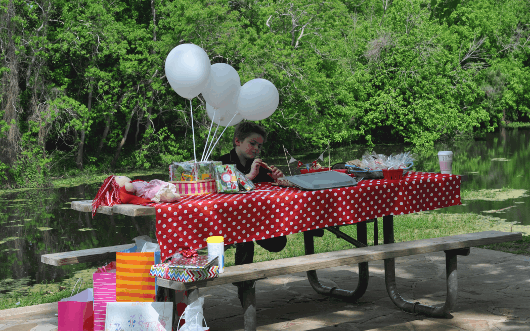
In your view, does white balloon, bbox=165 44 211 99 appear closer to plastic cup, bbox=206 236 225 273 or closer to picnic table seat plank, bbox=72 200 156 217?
picnic table seat plank, bbox=72 200 156 217

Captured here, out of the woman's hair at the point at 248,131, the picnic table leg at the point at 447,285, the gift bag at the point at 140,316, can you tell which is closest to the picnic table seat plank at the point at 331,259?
the picnic table leg at the point at 447,285

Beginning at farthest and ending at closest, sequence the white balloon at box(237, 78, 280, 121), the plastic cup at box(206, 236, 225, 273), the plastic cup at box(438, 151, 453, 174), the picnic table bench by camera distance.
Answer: the white balloon at box(237, 78, 280, 121) < the plastic cup at box(438, 151, 453, 174) < the picnic table bench < the plastic cup at box(206, 236, 225, 273)

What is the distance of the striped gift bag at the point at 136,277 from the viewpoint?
10.7 ft

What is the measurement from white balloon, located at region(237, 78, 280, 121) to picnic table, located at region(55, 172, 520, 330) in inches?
30.9

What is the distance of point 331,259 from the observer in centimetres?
345

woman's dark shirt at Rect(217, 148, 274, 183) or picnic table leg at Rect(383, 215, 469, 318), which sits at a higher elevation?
woman's dark shirt at Rect(217, 148, 274, 183)

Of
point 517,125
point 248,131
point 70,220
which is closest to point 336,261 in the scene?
point 248,131

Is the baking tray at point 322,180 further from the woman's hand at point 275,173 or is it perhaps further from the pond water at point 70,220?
the pond water at point 70,220

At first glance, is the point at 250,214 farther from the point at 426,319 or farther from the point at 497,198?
the point at 497,198

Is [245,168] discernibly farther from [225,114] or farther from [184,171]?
[184,171]

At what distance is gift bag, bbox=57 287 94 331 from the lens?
350cm

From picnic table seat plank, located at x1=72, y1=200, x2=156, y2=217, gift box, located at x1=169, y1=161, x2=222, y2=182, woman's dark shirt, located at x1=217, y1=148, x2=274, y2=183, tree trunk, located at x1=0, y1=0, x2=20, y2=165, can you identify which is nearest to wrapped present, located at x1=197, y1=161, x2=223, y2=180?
gift box, located at x1=169, y1=161, x2=222, y2=182

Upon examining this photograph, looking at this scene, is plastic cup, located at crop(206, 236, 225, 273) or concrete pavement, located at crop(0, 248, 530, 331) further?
concrete pavement, located at crop(0, 248, 530, 331)

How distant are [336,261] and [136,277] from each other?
4.02 ft
